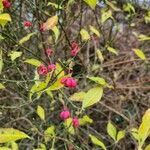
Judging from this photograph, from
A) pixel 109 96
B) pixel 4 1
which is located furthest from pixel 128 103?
pixel 4 1

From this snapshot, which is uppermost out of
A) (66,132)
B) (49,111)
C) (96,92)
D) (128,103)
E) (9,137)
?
(9,137)

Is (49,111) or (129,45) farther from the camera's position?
(129,45)

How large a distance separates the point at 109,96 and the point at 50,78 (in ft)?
5.67

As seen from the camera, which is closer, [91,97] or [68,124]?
[91,97]

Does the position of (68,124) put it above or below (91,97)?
below

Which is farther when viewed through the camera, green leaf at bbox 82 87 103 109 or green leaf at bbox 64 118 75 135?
green leaf at bbox 64 118 75 135

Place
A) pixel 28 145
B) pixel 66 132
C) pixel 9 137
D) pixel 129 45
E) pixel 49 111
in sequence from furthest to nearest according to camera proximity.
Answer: pixel 129 45
pixel 49 111
pixel 28 145
pixel 66 132
pixel 9 137

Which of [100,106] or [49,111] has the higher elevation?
[49,111]

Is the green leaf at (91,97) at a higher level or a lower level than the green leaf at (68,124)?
higher

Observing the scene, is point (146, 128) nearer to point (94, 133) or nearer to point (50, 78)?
point (50, 78)

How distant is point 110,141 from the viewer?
9.07ft

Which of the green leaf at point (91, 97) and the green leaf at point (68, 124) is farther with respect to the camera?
the green leaf at point (68, 124)

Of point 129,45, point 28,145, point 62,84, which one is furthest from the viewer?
point 129,45

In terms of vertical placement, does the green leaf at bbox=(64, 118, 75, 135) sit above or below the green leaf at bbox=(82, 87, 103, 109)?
below
